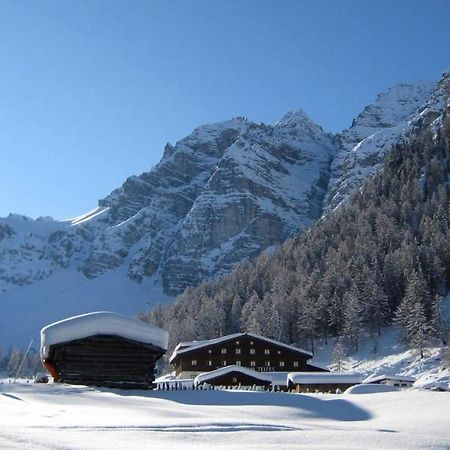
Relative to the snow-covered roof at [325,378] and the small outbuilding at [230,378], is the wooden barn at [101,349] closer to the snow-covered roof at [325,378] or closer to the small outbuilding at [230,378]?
the snow-covered roof at [325,378]

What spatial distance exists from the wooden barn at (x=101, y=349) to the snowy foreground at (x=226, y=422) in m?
3.51

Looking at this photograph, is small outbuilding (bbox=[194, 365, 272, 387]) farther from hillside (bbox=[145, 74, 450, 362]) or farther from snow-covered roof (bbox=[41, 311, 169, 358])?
hillside (bbox=[145, 74, 450, 362])

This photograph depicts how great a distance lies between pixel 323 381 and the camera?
42219 mm

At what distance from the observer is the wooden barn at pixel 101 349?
66.2ft

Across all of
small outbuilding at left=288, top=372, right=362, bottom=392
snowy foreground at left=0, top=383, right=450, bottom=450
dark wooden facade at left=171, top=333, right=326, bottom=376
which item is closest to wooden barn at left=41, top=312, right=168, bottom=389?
snowy foreground at left=0, top=383, right=450, bottom=450

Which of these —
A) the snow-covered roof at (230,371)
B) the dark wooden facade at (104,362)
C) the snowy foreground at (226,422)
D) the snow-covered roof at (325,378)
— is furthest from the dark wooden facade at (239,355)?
the snowy foreground at (226,422)

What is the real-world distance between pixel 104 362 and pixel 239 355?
1946 inches

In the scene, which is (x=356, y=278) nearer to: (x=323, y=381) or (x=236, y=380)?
(x=236, y=380)

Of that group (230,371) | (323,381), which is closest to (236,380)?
(230,371)

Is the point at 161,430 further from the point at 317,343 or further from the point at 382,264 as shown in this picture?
the point at 382,264

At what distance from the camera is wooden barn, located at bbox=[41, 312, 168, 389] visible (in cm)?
2019

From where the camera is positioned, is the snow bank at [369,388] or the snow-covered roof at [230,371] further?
the snow-covered roof at [230,371]

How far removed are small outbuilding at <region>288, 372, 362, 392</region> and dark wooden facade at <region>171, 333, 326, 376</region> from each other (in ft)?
78.9

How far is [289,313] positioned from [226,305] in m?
17.6
